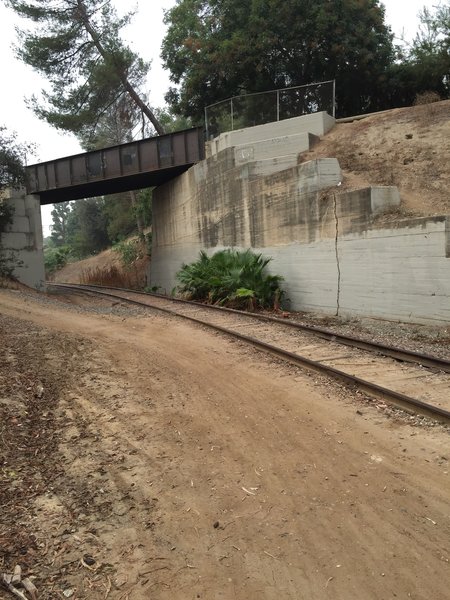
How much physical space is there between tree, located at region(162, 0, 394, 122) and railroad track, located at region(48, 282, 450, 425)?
724 inches

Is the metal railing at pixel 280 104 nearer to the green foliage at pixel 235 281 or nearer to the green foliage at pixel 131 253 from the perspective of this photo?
the green foliage at pixel 235 281

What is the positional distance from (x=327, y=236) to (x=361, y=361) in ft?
19.2

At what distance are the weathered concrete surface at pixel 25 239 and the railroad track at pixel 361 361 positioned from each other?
576 inches

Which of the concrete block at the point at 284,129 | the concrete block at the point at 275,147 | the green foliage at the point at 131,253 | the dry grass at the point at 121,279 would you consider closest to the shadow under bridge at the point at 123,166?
the concrete block at the point at 284,129

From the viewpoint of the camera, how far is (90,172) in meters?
24.7

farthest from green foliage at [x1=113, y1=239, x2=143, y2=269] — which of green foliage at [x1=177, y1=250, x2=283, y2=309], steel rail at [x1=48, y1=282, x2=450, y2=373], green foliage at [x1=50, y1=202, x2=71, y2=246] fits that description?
green foliage at [x1=50, y1=202, x2=71, y2=246]

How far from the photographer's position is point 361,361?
751 centimetres

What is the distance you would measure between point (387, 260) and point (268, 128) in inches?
377

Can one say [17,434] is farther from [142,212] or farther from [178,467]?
[142,212]

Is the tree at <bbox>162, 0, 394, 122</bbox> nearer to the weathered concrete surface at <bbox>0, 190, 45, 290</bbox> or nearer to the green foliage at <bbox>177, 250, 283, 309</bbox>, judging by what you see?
the weathered concrete surface at <bbox>0, 190, 45, 290</bbox>

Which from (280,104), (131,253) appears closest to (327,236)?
(280,104)

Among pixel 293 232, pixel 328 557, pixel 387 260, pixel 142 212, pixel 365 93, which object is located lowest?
pixel 328 557

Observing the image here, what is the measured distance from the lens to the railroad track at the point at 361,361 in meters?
5.69

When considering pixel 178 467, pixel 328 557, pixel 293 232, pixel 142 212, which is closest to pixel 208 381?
pixel 178 467
